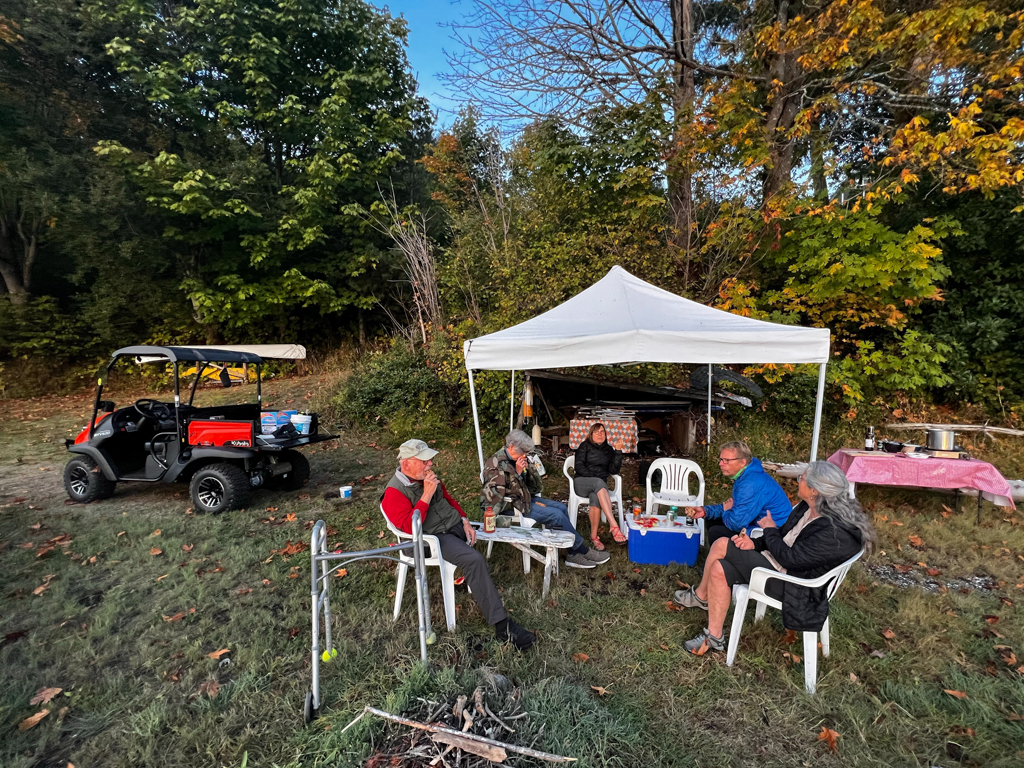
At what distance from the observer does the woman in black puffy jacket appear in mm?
4367

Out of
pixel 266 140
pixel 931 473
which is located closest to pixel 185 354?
pixel 931 473

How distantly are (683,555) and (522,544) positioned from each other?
1.46 meters

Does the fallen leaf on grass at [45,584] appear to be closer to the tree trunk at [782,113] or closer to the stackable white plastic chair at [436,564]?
the stackable white plastic chair at [436,564]

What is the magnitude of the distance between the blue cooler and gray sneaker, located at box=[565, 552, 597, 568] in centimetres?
40

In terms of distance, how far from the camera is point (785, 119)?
25.8ft

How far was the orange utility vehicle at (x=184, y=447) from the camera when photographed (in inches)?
201

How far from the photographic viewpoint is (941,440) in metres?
4.71

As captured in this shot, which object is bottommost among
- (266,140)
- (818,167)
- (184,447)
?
(184,447)

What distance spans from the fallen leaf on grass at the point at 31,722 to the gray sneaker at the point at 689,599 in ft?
12.5

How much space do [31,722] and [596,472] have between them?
4.05 m

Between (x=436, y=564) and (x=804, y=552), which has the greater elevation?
(x=804, y=552)

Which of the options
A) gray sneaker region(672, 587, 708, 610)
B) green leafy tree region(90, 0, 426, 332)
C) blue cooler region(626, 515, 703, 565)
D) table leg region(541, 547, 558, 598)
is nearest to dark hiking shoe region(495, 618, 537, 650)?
table leg region(541, 547, 558, 598)

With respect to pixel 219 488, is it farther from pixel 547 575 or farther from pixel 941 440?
pixel 941 440

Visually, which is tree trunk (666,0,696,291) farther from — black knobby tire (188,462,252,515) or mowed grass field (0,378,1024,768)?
black knobby tire (188,462,252,515)
